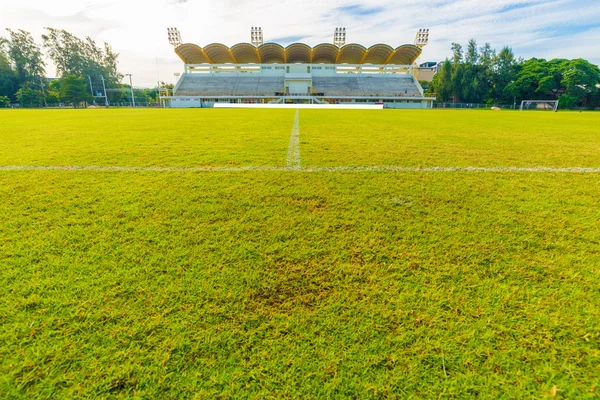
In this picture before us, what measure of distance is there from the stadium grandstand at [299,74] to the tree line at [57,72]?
18532 millimetres

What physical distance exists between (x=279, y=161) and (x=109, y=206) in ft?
7.66

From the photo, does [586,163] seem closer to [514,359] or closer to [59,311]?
[514,359]

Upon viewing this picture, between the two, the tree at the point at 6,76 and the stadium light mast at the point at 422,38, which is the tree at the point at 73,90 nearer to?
the tree at the point at 6,76

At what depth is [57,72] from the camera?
5775cm

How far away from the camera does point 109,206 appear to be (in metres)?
2.60

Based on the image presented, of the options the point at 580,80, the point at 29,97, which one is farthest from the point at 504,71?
the point at 29,97

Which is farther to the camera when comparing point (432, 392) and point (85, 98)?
point (85, 98)

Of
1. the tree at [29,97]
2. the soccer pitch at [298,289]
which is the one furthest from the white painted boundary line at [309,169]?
the tree at [29,97]

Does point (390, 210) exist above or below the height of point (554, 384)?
above

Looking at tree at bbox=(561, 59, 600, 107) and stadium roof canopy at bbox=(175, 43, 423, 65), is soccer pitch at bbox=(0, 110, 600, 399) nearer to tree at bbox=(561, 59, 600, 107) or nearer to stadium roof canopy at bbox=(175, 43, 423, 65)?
stadium roof canopy at bbox=(175, 43, 423, 65)

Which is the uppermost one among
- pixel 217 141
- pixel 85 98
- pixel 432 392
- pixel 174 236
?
pixel 85 98

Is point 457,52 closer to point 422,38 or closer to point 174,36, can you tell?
point 422,38

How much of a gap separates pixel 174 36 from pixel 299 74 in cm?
2368

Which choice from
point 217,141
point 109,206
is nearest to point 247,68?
point 217,141
